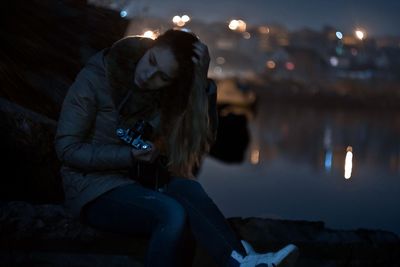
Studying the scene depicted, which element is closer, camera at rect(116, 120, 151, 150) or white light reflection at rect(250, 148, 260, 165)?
camera at rect(116, 120, 151, 150)

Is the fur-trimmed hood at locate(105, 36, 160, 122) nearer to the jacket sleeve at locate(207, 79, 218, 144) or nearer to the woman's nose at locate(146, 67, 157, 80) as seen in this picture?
the woman's nose at locate(146, 67, 157, 80)

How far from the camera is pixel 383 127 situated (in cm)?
3844

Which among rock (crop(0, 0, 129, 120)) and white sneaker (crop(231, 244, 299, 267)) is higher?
rock (crop(0, 0, 129, 120))

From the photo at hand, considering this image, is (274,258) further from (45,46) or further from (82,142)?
(45,46)

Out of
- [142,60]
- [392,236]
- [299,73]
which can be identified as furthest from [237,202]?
[299,73]

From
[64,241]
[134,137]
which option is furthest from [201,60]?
[64,241]

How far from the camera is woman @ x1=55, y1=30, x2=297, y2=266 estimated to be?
245cm

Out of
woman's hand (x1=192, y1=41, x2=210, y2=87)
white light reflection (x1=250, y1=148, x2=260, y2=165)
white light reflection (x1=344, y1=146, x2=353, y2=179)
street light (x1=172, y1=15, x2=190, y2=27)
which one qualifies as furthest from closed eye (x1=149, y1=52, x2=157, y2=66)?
white light reflection (x1=250, y1=148, x2=260, y2=165)

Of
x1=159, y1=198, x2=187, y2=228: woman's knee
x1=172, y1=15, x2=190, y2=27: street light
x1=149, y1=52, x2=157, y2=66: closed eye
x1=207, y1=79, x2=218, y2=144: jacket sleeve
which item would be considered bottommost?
x1=159, y1=198, x2=187, y2=228: woman's knee

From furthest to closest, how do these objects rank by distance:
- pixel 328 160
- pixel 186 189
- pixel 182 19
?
1. pixel 328 160
2. pixel 182 19
3. pixel 186 189

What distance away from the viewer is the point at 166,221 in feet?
7.86

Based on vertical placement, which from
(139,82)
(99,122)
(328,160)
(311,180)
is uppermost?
(139,82)

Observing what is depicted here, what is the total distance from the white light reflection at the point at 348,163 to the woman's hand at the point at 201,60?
1474 centimetres

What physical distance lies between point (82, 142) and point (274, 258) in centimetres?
104
